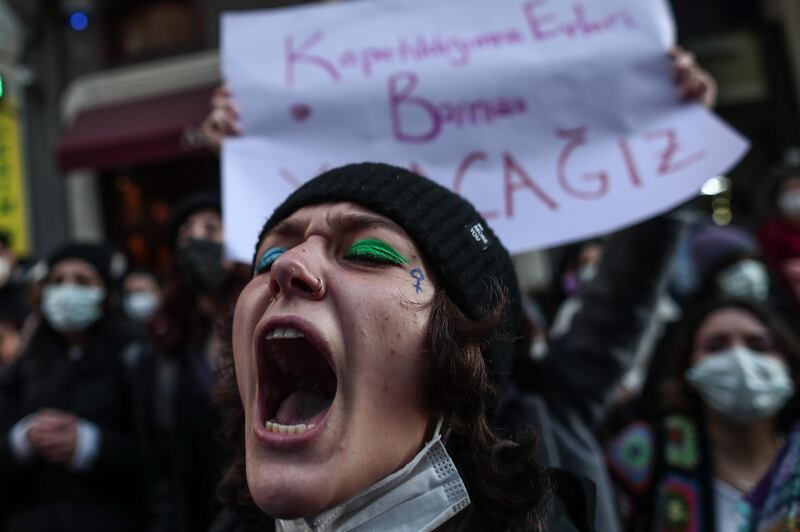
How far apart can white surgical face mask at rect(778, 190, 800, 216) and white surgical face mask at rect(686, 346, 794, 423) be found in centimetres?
174

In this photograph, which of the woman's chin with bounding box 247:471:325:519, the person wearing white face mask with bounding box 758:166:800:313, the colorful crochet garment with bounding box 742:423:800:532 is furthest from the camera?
the person wearing white face mask with bounding box 758:166:800:313

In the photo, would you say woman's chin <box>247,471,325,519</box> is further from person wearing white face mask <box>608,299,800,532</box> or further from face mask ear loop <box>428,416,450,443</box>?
person wearing white face mask <box>608,299,800,532</box>

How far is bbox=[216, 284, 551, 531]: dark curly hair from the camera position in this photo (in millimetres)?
1200

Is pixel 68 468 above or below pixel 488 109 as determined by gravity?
below

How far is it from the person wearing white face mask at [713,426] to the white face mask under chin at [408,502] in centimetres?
117

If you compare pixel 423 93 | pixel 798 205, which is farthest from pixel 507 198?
pixel 798 205

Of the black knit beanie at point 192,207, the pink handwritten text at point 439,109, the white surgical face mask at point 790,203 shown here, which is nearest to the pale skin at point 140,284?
the black knit beanie at point 192,207

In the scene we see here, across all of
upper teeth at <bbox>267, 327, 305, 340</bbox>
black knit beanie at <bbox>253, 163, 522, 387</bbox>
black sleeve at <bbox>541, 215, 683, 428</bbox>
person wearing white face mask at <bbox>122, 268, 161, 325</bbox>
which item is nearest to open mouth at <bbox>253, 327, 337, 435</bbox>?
upper teeth at <bbox>267, 327, 305, 340</bbox>

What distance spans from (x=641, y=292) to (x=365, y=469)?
3.86ft

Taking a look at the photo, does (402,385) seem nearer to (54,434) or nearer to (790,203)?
(54,434)

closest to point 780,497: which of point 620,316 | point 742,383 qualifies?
point 620,316

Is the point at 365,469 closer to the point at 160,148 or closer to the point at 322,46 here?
the point at 322,46

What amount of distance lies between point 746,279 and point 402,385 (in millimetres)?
3092

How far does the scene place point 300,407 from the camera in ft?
4.21
